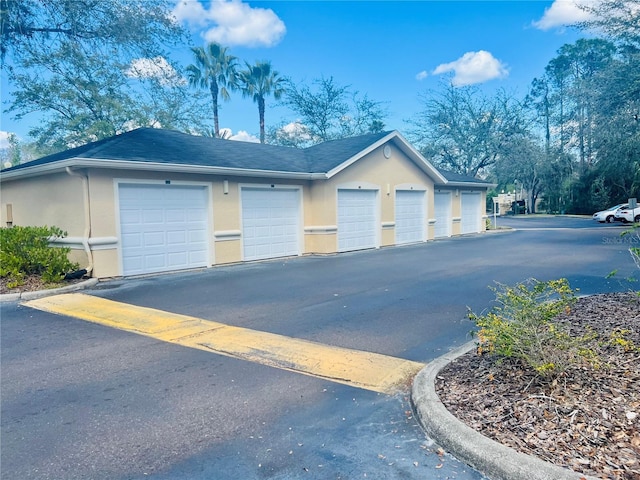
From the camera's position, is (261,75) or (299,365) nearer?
(299,365)

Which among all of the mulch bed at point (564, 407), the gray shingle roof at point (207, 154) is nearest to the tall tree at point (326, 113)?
the gray shingle roof at point (207, 154)

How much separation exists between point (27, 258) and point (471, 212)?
69.0ft

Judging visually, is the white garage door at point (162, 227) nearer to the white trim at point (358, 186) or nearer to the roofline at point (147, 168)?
the roofline at point (147, 168)

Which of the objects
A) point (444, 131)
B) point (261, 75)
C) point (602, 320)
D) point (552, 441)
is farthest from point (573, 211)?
point (552, 441)

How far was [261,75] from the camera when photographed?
35.2 m

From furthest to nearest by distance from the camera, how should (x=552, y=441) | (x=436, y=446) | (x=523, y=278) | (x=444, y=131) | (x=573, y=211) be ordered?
(x=573, y=211) < (x=444, y=131) < (x=523, y=278) < (x=436, y=446) < (x=552, y=441)

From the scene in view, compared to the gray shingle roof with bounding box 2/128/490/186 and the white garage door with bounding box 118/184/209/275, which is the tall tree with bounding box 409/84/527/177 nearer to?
the gray shingle roof with bounding box 2/128/490/186

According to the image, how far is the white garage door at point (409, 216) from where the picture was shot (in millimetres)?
18391

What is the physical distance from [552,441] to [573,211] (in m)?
46.3

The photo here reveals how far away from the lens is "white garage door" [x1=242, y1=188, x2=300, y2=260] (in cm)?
1368

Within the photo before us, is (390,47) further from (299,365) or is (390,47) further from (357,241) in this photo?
(299,365)

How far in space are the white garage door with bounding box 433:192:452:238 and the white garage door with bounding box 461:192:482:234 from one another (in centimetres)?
164

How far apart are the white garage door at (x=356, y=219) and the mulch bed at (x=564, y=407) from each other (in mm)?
11625

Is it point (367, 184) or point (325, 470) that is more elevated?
point (367, 184)
